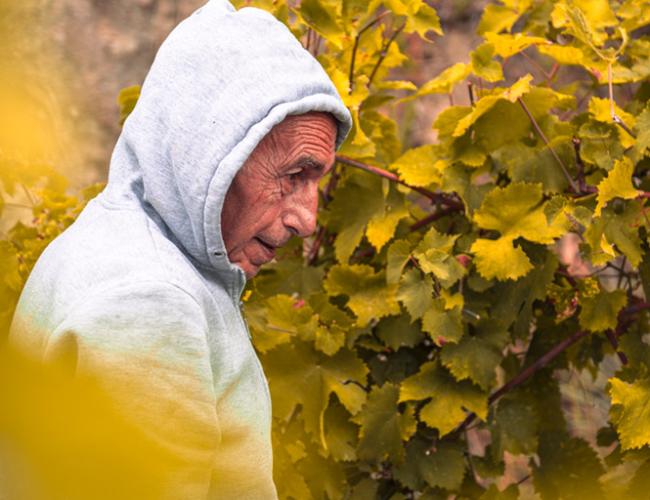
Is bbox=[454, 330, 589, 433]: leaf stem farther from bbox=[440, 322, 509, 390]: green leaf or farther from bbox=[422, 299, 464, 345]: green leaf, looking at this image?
bbox=[422, 299, 464, 345]: green leaf

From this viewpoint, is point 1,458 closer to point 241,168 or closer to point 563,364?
point 241,168

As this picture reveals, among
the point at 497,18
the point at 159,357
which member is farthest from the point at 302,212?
the point at 497,18

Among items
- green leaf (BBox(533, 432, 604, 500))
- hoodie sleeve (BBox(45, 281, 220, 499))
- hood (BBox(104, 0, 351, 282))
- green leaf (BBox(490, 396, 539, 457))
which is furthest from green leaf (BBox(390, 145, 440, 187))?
hoodie sleeve (BBox(45, 281, 220, 499))

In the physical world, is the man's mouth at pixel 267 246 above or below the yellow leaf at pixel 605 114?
above

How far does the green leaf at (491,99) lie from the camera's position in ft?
6.25

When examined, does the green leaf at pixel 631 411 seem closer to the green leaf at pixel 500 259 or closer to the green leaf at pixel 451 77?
the green leaf at pixel 500 259

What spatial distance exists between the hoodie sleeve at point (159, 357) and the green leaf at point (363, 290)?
3.04ft

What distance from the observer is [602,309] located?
1983 mm

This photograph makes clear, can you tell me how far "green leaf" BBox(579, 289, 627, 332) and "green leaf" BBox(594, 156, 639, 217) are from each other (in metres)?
0.27

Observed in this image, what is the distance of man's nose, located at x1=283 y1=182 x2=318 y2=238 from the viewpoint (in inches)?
51.7

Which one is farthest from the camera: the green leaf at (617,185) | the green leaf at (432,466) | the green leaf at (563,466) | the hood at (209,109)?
the green leaf at (563,466)

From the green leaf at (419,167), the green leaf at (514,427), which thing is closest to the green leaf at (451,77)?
the green leaf at (419,167)

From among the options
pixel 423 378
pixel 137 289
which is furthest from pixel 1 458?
pixel 423 378

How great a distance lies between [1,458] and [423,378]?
1.73m
